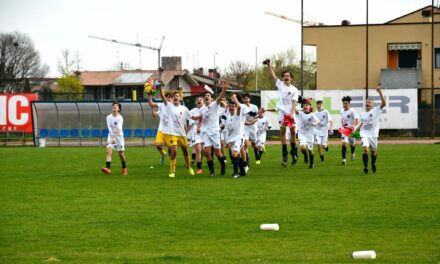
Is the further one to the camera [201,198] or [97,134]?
[97,134]

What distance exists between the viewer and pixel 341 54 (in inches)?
2771

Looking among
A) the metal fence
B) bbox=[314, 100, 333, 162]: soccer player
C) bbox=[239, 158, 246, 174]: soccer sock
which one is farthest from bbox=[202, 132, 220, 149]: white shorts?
the metal fence

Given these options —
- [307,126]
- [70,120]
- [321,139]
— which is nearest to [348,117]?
[321,139]

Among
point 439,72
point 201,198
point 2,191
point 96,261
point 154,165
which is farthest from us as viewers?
point 439,72

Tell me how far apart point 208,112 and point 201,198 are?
23.2 ft

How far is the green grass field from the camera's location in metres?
11.6

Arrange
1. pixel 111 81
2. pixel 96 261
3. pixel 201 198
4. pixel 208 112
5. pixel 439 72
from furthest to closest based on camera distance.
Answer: pixel 111 81, pixel 439 72, pixel 208 112, pixel 201 198, pixel 96 261

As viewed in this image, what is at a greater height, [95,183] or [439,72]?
[439,72]

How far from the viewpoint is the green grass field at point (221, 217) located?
37.9ft

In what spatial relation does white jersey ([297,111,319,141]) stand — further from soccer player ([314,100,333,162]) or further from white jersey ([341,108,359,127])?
soccer player ([314,100,333,162])

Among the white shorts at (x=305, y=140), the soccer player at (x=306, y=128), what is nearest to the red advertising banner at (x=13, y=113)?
the soccer player at (x=306, y=128)

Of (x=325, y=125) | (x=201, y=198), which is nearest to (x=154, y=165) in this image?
(x=325, y=125)

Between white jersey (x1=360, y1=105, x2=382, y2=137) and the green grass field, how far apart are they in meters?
1.17

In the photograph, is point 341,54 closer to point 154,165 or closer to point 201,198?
point 154,165
